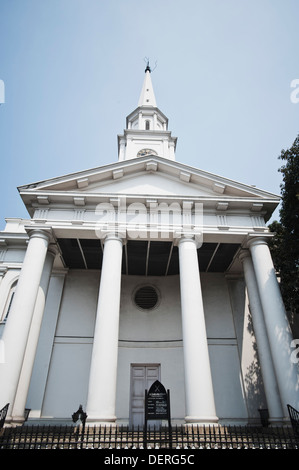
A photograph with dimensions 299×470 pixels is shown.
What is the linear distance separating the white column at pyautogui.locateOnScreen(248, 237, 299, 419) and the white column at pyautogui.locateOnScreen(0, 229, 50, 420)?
819 centimetres

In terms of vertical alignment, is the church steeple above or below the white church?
above

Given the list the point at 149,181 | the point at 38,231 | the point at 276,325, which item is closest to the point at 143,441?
the point at 276,325

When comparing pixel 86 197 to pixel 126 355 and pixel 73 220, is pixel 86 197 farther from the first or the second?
pixel 126 355

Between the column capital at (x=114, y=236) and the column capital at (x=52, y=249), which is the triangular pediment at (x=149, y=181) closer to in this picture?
the column capital at (x=114, y=236)

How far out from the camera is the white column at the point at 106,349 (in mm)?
8492

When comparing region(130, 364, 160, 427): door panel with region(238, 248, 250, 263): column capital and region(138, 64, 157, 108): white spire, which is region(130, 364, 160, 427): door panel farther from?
region(138, 64, 157, 108): white spire

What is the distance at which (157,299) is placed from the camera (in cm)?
1572

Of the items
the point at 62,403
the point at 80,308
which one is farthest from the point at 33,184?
the point at 62,403

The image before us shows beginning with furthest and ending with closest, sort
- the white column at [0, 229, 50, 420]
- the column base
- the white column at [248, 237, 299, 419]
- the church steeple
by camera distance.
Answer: the church steeple < the white column at [248, 237, 299, 419] < the white column at [0, 229, 50, 420] < the column base

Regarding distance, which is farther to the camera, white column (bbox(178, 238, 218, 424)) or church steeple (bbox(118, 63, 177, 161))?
church steeple (bbox(118, 63, 177, 161))

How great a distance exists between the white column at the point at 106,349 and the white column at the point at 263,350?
5.54 m

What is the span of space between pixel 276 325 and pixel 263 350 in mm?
1513

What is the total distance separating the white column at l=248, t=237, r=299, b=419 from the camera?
9.49 metres

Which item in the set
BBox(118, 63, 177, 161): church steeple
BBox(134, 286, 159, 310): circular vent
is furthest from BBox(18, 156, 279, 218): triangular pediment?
BBox(118, 63, 177, 161): church steeple
